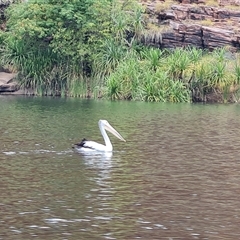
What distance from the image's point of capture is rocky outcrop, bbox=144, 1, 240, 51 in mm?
56469

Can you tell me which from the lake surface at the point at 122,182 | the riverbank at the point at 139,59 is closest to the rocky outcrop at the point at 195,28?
the riverbank at the point at 139,59

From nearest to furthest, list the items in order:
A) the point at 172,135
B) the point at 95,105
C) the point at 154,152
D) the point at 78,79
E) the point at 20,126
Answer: the point at 154,152 → the point at 172,135 → the point at 20,126 → the point at 95,105 → the point at 78,79

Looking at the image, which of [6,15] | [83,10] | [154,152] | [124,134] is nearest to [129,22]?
[83,10]

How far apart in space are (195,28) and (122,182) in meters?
40.1

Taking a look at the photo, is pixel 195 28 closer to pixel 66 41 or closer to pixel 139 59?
pixel 139 59

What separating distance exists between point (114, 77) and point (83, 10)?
6.86 metres

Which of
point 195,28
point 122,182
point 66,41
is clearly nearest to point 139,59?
point 195,28

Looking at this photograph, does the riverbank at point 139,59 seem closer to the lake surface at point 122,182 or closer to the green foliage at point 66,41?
the green foliage at point 66,41

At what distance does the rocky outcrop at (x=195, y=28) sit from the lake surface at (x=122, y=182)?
23.8 metres

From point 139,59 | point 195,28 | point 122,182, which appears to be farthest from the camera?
point 195,28

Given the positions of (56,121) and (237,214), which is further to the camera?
(56,121)

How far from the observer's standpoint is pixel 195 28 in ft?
187

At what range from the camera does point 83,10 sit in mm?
55250

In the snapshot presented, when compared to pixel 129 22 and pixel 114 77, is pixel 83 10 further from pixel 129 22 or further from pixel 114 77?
pixel 114 77
